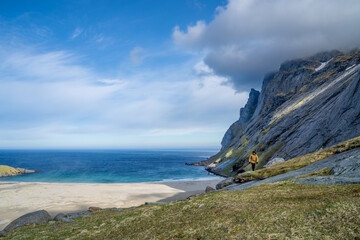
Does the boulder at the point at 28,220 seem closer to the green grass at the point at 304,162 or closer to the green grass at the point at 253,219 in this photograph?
the green grass at the point at 253,219

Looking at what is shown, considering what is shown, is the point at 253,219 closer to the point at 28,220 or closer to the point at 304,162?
the point at 304,162

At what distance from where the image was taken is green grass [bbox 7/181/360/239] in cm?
1134

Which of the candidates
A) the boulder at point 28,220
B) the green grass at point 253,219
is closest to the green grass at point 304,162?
the green grass at point 253,219

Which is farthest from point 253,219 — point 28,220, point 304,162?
point 28,220

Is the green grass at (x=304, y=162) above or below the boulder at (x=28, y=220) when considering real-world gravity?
above

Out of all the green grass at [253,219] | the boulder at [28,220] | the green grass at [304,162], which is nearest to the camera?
the green grass at [253,219]

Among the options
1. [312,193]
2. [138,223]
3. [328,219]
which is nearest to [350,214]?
[328,219]

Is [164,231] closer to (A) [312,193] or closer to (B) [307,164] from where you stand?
(A) [312,193]

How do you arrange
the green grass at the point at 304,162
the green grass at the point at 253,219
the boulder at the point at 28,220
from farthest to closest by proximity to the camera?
the green grass at the point at 304,162
the boulder at the point at 28,220
the green grass at the point at 253,219

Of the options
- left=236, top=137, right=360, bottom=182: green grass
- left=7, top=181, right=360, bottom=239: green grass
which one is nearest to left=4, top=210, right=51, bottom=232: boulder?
left=7, top=181, right=360, bottom=239: green grass

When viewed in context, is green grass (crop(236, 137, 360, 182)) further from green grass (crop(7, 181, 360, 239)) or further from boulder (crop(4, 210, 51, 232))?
boulder (crop(4, 210, 51, 232))

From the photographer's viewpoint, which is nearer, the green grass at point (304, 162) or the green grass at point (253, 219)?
the green grass at point (253, 219)

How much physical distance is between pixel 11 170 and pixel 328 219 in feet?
505

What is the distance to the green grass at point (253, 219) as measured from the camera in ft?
37.2
